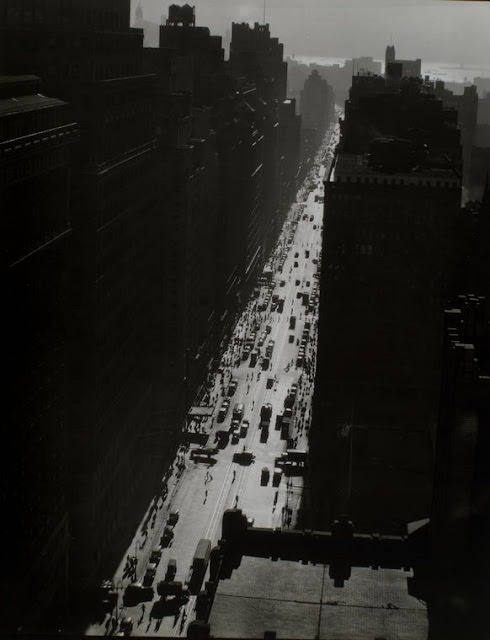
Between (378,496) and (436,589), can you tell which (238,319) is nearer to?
(378,496)

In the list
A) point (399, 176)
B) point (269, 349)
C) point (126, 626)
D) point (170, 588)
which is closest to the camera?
point (126, 626)

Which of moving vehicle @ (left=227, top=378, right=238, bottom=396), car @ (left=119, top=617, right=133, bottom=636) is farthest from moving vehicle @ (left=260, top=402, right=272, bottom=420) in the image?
car @ (left=119, top=617, right=133, bottom=636)

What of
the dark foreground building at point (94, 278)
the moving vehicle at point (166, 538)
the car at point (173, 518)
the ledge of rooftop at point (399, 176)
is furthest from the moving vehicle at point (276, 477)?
the ledge of rooftop at point (399, 176)

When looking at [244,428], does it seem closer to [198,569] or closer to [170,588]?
[198,569]

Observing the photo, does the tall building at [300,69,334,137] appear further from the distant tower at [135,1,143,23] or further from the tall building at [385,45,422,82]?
the distant tower at [135,1,143,23]

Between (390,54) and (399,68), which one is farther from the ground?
(390,54)

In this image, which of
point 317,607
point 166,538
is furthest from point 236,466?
point 317,607
